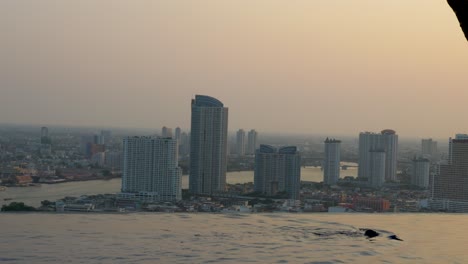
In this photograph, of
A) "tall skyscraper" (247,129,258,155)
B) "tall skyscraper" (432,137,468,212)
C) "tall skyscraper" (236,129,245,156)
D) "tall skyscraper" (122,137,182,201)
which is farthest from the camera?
"tall skyscraper" (247,129,258,155)

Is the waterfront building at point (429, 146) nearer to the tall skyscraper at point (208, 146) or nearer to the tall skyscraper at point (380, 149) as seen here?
the tall skyscraper at point (380, 149)

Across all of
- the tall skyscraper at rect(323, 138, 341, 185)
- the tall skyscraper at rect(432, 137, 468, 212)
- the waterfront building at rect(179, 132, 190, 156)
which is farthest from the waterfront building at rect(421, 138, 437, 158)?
the tall skyscraper at rect(432, 137, 468, 212)

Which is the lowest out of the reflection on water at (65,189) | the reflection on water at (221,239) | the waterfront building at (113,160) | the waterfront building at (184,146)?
the reflection on water at (65,189)

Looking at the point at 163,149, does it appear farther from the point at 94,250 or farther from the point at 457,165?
the point at 94,250

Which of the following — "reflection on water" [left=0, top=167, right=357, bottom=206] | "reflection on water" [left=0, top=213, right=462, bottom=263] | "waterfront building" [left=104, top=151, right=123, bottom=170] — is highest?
"waterfront building" [left=104, top=151, right=123, bottom=170]

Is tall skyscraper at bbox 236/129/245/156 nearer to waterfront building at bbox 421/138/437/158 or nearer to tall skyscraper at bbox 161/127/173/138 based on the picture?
tall skyscraper at bbox 161/127/173/138

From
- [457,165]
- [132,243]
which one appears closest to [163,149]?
[457,165]

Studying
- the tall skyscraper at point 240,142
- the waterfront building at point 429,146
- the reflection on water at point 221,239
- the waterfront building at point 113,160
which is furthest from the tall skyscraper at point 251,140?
the reflection on water at point 221,239
